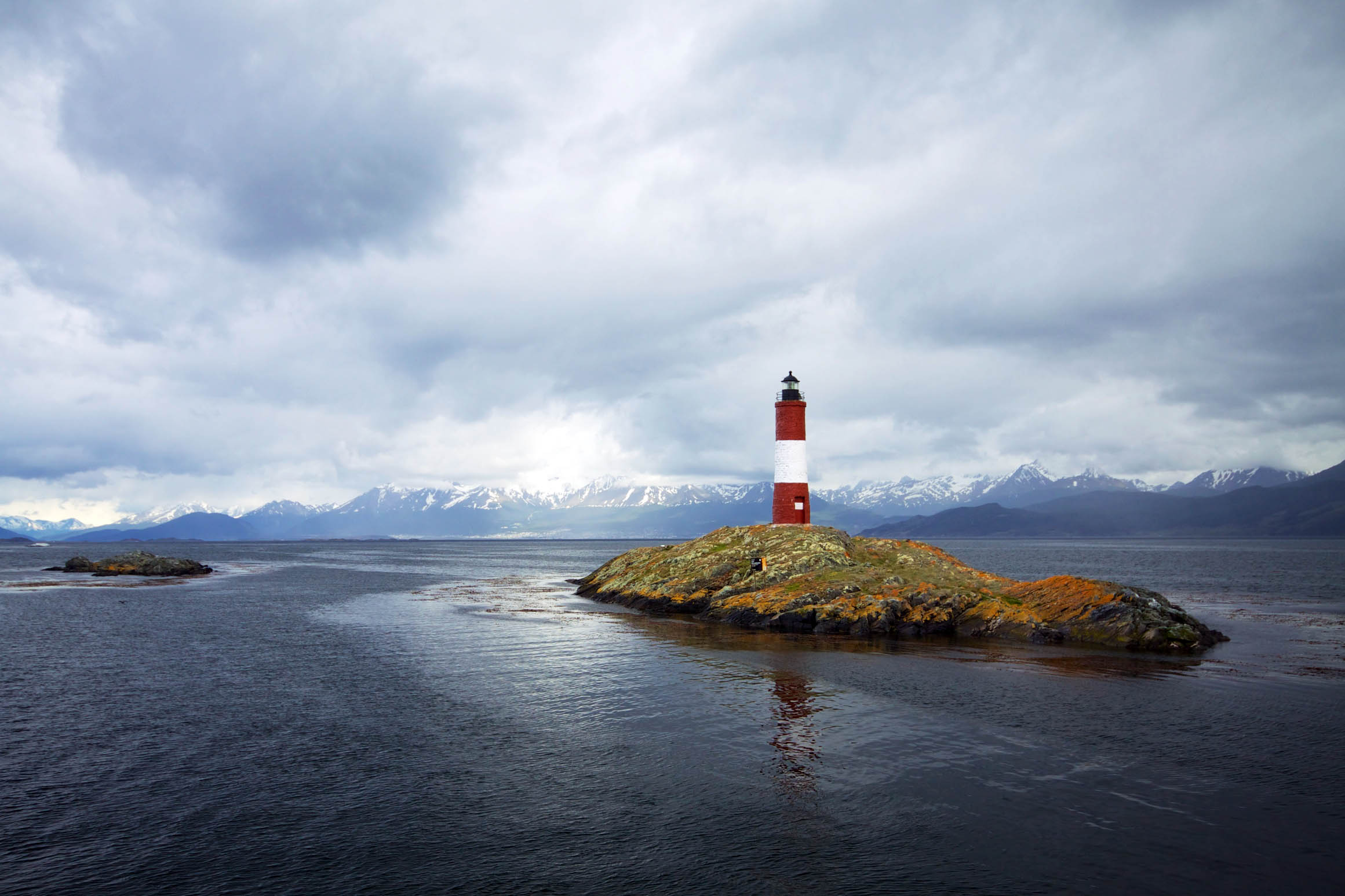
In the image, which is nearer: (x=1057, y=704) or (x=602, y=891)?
(x=602, y=891)

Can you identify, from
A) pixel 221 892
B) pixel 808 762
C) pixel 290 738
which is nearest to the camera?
pixel 221 892

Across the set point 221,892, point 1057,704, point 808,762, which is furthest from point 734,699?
point 221,892

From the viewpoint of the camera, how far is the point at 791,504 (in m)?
60.6

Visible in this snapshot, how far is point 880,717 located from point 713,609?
27.2 metres

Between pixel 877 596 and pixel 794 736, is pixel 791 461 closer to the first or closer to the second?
pixel 877 596

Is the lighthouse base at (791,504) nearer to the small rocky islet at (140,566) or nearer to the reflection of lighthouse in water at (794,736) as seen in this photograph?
the reflection of lighthouse in water at (794,736)

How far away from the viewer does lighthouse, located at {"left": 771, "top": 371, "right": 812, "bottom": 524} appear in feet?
200

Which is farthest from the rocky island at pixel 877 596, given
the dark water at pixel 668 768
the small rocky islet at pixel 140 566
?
the small rocky islet at pixel 140 566

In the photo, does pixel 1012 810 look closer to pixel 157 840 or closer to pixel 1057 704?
pixel 1057 704

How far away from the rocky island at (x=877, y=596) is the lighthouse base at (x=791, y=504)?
2052mm

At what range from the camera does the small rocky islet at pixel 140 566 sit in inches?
3767

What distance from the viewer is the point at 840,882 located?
1231 centimetres

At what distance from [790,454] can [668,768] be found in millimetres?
45446

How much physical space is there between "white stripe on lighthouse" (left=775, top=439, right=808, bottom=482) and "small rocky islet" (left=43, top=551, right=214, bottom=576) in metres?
79.9
